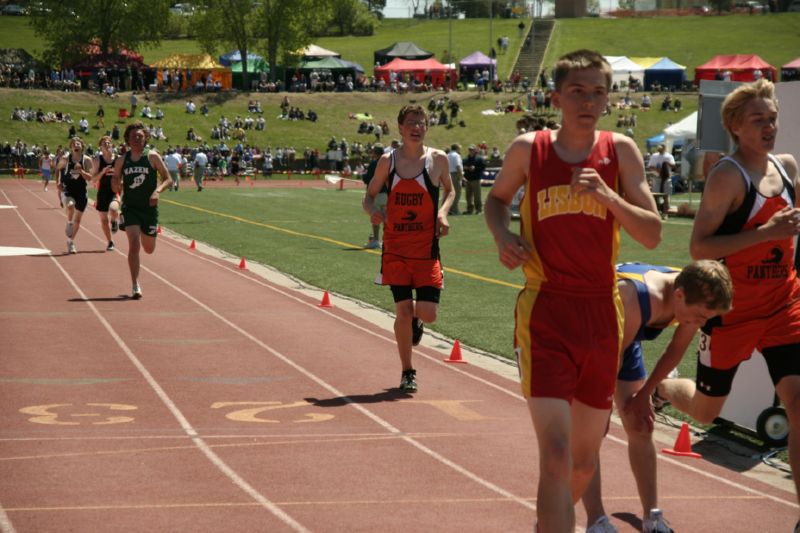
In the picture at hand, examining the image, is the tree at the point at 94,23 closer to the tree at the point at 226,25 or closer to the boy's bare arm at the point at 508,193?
the tree at the point at 226,25

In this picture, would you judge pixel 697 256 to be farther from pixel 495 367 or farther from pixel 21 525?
pixel 495 367

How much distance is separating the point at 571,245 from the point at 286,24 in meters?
90.8

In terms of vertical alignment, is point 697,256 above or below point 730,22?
below

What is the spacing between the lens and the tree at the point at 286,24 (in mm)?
92562

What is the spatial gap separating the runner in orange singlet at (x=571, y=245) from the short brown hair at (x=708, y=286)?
39cm

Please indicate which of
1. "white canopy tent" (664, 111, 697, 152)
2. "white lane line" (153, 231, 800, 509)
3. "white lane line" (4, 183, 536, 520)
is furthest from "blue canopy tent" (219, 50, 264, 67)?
"white lane line" (4, 183, 536, 520)

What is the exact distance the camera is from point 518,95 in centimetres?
8475

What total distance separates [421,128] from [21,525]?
16.1 feet

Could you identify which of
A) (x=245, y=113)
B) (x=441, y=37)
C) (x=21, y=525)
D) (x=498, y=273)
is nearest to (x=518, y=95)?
(x=245, y=113)

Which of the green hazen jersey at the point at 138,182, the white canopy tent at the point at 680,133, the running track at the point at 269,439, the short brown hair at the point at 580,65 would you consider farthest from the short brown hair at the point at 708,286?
the white canopy tent at the point at 680,133

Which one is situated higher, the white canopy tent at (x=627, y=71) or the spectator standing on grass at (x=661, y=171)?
the white canopy tent at (x=627, y=71)

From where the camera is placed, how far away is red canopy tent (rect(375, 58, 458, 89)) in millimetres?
87562

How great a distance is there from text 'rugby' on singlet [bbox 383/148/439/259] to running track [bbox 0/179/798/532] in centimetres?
119

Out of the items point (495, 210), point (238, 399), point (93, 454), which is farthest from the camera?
point (238, 399)
